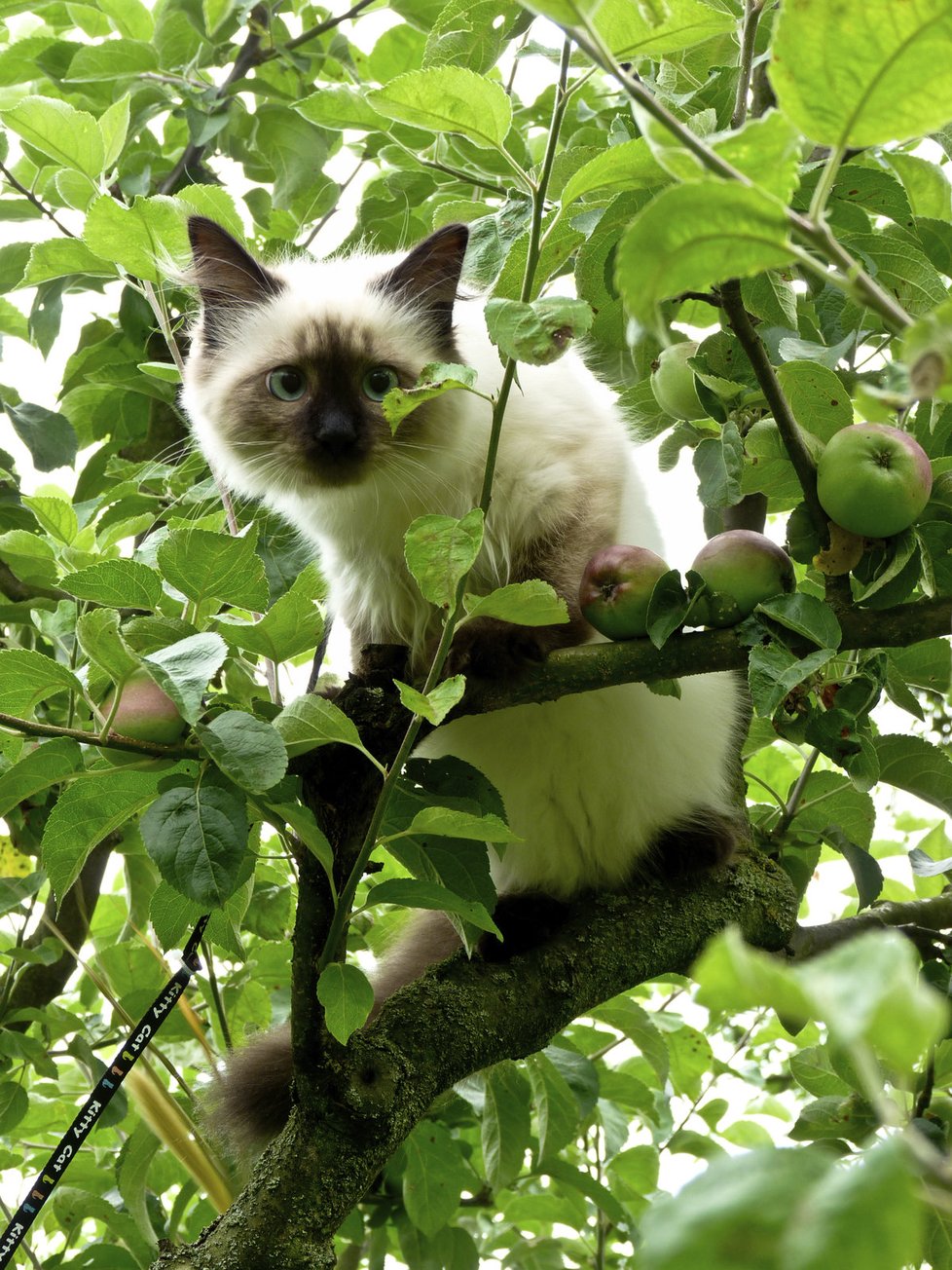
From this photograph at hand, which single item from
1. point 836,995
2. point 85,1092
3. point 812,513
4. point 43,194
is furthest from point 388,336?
point 836,995

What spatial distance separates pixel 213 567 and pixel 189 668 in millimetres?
191

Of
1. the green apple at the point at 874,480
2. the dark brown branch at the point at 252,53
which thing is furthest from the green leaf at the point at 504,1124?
the dark brown branch at the point at 252,53

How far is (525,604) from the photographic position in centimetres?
122

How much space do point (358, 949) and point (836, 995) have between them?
7.92 feet

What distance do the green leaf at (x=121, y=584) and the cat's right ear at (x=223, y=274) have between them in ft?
3.25

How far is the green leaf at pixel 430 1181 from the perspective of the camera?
80.7 inches

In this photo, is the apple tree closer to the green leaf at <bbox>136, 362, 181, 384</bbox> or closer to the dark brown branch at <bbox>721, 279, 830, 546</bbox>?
the dark brown branch at <bbox>721, 279, 830, 546</bbox>

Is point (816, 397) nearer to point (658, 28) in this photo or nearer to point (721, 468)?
point (721, 468)

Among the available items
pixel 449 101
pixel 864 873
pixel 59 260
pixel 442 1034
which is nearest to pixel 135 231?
pixel 59 260

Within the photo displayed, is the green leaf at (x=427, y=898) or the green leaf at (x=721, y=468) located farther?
the green leaf at (x=721, y=468)

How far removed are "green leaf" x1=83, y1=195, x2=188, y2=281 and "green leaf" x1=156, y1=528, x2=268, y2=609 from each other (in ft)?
2.01

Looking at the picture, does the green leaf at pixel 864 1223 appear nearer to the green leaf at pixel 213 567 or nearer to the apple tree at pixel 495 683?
the apple tree at pixel 495 683

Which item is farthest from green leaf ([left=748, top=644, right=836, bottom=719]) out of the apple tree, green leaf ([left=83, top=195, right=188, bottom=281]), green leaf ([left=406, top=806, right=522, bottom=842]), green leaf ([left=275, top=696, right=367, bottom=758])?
green leaf ([left=83, top=195, right=188, bottom=281])

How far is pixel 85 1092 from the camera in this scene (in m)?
2.47
